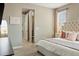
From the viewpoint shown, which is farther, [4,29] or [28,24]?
[28,24]

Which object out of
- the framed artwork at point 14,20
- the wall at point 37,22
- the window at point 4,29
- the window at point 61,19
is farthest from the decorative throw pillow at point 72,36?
the window at point 4,29

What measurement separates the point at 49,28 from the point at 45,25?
0.11 metres

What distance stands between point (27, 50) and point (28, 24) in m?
0.52

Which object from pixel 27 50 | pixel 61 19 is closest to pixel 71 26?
pixel 61 19

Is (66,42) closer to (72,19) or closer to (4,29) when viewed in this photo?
(72,19)

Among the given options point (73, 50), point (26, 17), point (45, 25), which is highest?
point (26, 17)

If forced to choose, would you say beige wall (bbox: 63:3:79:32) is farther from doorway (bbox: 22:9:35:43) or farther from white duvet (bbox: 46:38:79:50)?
doorway (bbox: 22:9:35:43)

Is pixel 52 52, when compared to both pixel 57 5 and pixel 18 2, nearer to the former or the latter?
pixel 57 5

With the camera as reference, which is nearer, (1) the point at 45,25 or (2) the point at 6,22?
(2) the point at 6,22

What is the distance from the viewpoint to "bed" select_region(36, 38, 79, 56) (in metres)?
2.08

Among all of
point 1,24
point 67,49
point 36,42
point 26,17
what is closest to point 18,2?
point 26,17

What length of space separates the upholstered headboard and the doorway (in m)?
0.65

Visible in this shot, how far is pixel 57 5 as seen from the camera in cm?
217

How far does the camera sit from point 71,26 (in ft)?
7.30
